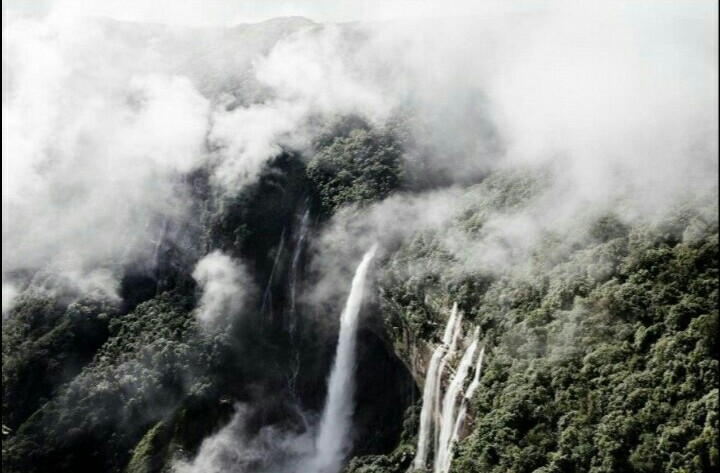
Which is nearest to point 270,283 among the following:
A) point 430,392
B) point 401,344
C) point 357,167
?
point 357,167

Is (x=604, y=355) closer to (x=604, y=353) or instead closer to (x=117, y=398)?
(x=604, y=353)

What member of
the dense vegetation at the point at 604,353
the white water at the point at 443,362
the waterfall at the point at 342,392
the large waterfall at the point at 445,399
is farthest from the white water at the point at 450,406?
the waterfall at the point at 342,392

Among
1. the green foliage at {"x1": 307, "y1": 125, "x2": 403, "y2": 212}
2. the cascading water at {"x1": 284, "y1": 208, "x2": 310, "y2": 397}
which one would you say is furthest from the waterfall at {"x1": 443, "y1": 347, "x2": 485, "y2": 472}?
the green foliage at {"x1": 307, "y1": 125, "x2": 403, "y2": 212}

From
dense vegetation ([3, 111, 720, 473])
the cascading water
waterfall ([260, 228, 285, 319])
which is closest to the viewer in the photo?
dense vegetation ([3, 111, 720, 473])

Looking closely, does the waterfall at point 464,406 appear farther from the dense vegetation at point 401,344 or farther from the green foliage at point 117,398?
the green foliage at point 117,398

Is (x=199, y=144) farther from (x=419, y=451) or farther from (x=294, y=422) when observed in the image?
(x=419, y=451)

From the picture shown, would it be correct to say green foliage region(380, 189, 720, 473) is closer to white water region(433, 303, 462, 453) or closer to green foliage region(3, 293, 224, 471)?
white water region(433, 303, 462, 453)
